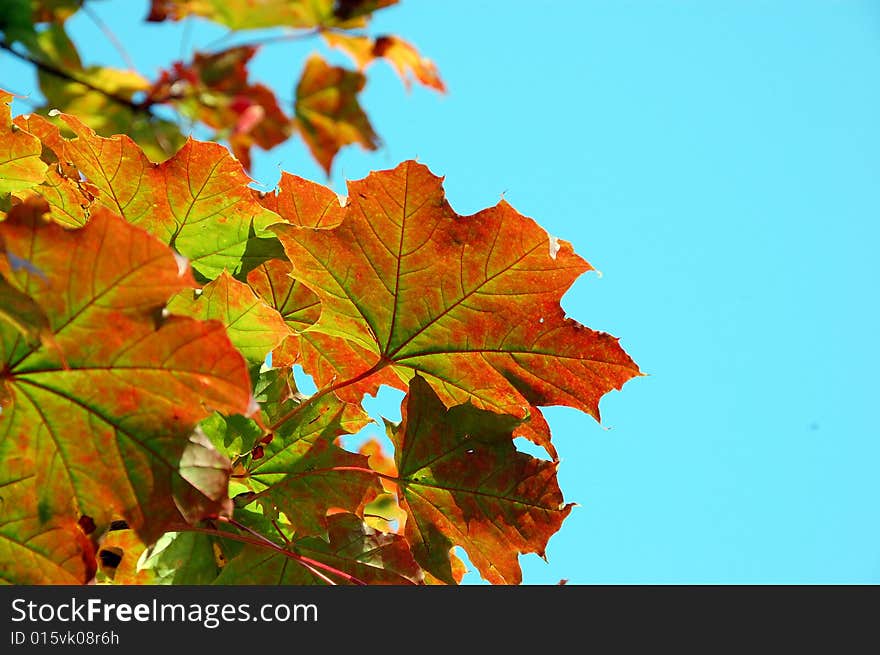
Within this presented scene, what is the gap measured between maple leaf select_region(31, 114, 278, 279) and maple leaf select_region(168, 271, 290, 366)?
18 centimetres

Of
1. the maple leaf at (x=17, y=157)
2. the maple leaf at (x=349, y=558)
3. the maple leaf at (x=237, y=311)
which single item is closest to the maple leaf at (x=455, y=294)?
the maple leaf at (x=237, y=311)

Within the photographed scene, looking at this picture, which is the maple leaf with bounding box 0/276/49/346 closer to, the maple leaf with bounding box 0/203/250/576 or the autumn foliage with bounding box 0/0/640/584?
the maple leaf with bounding box 0/203/250/576

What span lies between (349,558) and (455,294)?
41 cm

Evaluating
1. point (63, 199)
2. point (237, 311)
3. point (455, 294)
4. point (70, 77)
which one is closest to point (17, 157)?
point (63, 199)

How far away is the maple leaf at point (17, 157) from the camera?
1.20 m

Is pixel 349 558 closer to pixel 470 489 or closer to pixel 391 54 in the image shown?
pixel 470 489

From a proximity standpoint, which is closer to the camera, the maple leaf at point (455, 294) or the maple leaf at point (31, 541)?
Result: the maple leaf at point (31, 541)

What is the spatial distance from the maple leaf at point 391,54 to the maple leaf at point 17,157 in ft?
1.53

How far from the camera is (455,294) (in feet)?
4.05

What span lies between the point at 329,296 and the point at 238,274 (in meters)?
0.16

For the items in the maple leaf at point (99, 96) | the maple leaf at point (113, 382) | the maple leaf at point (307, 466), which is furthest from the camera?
the maple leaf at point (307, 466)

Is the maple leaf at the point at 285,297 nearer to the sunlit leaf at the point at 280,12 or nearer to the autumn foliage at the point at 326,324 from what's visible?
the autumn foliage at the point at 326,324
